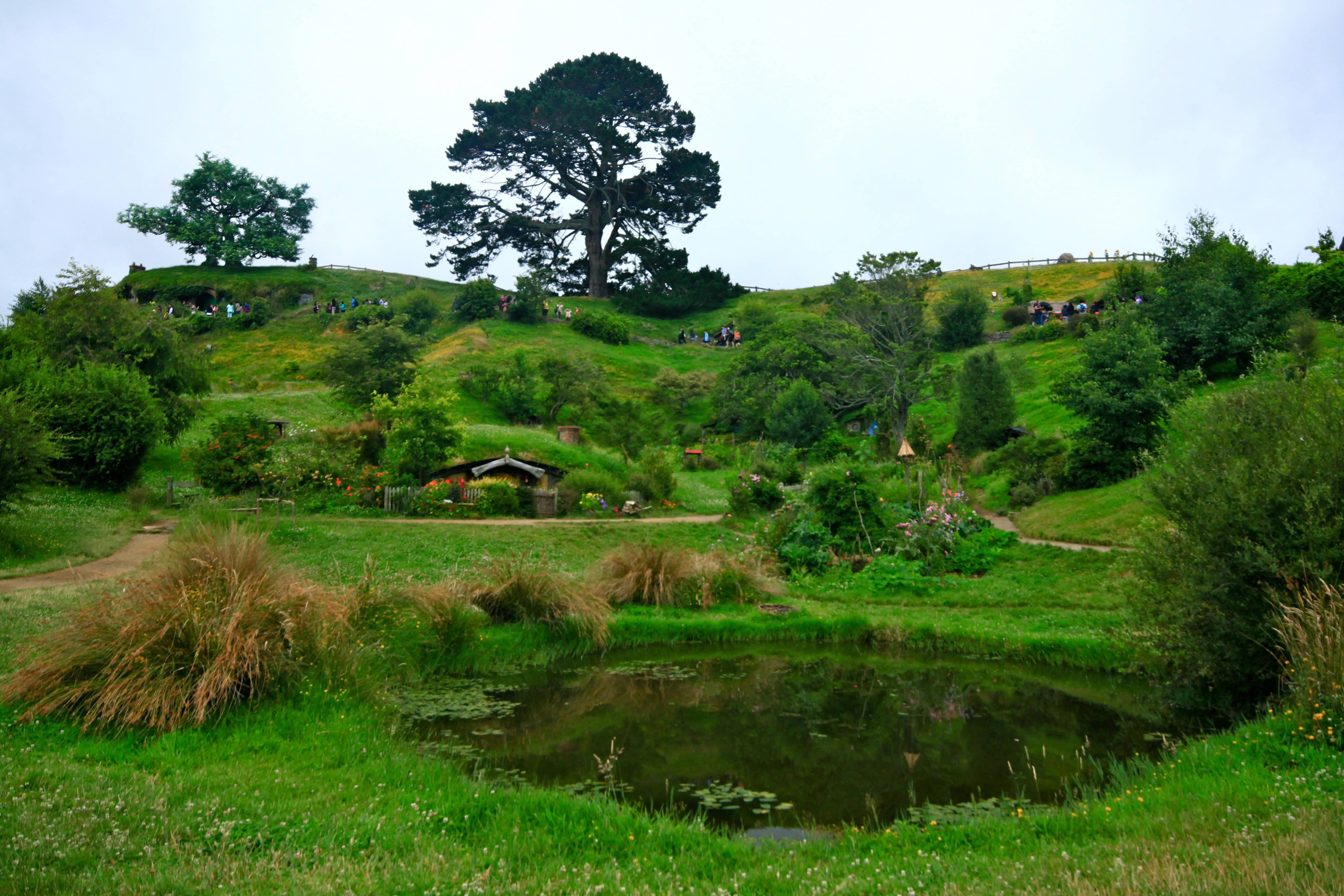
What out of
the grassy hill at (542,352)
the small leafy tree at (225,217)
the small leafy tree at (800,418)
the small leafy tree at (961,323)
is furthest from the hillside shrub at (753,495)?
the small leafy tree at (225,217)

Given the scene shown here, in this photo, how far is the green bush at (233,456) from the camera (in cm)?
2528

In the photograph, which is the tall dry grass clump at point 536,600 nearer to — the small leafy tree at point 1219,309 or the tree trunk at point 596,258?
the small leafy tree at point 1219,309

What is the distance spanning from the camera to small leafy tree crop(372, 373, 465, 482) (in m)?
27.0

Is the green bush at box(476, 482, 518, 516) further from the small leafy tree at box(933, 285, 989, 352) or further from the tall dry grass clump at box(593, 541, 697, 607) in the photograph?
the small leafy tree at box(933, 285, 989, 352)

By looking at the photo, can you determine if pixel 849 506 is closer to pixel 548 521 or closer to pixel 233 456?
pixel 548 521

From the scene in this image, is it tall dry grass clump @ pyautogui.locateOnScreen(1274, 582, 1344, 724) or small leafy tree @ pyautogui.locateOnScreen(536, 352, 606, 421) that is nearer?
tall dry grass clump @ pyautogui.locateOnScreen(1274, 582, 1344, 724)

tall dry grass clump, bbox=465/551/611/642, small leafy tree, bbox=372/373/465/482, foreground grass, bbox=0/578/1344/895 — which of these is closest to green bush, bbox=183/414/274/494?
small leafy tree, bbox=372/373/465/482

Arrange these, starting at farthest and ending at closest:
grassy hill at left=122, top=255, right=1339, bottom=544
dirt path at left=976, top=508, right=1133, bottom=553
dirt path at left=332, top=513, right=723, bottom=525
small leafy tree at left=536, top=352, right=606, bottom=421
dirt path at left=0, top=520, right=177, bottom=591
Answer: small leafy tree at left=536, top=352, right=606, bottom=421 < grassy hill at left=122, top=255, right=1339, bottom=544 < dirt path at left=332, top=513, right=723, bottom=525 < dirt path at left=976, top=508, right=1133, bottom=553 < dirt path at left=0, top=520, right=177, bottom=591

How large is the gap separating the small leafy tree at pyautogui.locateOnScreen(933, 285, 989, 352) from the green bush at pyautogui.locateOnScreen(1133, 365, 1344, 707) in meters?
54.1

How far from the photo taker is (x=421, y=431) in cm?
2722

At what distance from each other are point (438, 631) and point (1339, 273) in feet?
146

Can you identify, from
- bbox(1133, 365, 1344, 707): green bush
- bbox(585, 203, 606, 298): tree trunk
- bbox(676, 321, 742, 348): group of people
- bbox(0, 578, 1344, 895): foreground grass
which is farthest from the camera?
bbox(585, 203, 606, 298): tree trunk

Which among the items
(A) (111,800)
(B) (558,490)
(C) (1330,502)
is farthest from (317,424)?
(C) (1330,502)

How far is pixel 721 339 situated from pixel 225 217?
5133 centimetres
